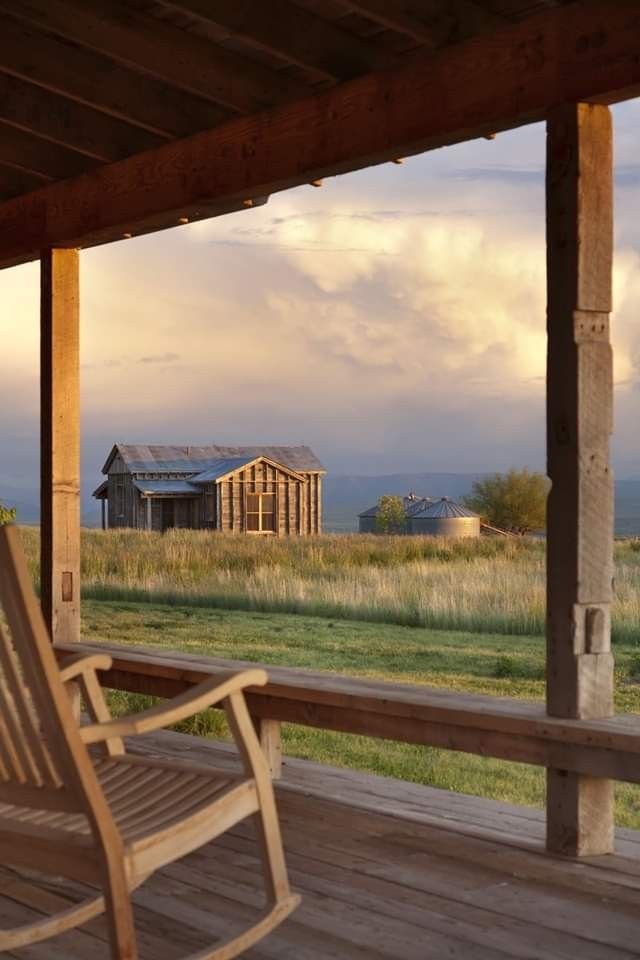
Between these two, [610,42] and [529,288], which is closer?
[610,42]

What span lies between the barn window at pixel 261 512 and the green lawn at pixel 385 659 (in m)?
6.70

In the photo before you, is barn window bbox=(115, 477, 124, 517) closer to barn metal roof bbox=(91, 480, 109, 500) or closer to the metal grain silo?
barn metal roof bbox=(91, 480, 109, 500)

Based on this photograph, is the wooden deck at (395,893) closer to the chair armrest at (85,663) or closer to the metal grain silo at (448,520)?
the chair armrest at (85,663)

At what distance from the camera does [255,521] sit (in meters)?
22.0

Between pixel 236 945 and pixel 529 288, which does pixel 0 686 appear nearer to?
pixel 236 945

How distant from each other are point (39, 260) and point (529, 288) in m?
23.9

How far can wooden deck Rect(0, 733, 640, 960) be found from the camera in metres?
2.71

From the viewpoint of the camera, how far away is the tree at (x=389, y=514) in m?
27.2

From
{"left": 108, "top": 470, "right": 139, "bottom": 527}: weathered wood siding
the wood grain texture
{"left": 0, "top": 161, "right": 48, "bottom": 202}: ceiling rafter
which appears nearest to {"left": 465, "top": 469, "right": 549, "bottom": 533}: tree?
{"left": 108, "top": 470, "right": 139, "bottom": 527}: weathered wood siding

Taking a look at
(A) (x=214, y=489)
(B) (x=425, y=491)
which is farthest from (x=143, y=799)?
(B) (x=425, y=491)

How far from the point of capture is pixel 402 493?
28172 mm

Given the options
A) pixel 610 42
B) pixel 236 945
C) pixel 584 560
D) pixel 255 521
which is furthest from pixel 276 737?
pixel 255 521

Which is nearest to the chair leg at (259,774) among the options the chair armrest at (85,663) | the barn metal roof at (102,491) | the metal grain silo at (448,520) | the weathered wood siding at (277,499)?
the chair armrest at (85,663)

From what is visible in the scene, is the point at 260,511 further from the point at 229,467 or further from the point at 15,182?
the point at 15,182
